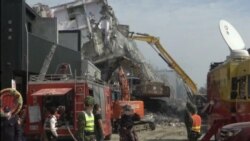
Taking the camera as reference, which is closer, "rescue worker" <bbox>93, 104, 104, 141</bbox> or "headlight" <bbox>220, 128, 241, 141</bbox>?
"headlight" <bbox>220, 128, 241, 141</bbox>

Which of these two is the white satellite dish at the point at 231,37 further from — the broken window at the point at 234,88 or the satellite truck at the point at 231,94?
the broken window at the point at 234,88

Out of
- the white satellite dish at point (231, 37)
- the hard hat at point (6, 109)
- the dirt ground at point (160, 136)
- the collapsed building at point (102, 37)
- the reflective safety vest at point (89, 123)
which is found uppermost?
the collapsed building at point (102, 37)

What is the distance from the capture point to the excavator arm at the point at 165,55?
2258 inches

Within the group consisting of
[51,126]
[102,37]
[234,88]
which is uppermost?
[102,37]

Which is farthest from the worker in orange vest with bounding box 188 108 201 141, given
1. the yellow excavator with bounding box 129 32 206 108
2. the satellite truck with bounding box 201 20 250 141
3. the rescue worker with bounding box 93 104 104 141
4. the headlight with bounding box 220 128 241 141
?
the yellow excavator with bounding box 129 32 206 108

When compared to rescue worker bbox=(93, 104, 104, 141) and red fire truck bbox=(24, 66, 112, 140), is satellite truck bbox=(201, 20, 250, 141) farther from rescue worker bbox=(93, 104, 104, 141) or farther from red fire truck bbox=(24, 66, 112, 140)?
red fire truck bbox=(24, 66, 112, 140)

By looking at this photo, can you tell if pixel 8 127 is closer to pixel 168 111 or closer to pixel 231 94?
pixel 231 94

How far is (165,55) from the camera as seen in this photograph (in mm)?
57969

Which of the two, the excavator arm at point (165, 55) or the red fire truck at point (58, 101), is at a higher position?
the excavator arm at point (165, 55)

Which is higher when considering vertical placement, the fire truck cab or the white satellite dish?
the white satellite dish

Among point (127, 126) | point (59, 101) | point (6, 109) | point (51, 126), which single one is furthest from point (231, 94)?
point (6, 109)

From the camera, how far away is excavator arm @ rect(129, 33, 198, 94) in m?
57.3

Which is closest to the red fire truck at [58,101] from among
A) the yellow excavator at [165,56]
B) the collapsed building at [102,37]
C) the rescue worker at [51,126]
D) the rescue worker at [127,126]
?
the rescue worker at [51,126]

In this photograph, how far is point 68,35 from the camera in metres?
48.4
